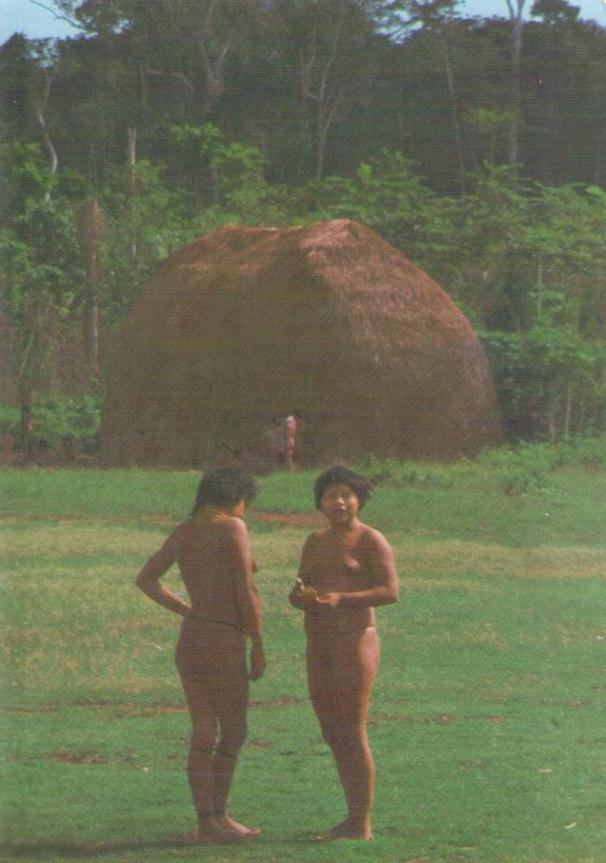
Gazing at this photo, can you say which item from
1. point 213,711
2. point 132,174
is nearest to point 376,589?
point 213,711

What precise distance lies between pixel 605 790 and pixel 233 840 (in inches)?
43.1

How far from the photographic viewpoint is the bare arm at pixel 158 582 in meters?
3.65

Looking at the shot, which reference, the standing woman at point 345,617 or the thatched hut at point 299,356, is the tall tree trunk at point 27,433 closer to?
the thatched hut at point 299,356

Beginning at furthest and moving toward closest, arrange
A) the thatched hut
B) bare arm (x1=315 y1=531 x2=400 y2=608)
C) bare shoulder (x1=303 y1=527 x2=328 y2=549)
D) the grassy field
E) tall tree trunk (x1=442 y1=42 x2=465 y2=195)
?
tall tree trunk (x1=442 y1=42 x2=465 y2=195)
the thatched hut
the grassy field
bare shoulder (x1=303 y1=527 x2=328 y2=549)
bare arm (x1=315 y1=531 x2=400 y2=608)

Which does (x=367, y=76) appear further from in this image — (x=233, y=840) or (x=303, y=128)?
(x=233, y=840)

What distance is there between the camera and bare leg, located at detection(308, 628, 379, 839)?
11.9ft

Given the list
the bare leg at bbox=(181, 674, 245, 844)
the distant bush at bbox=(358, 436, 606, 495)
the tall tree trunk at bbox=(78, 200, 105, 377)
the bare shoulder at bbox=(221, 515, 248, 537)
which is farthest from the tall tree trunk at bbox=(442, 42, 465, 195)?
the bare leg at bbox=(181, 674, 245, 844)

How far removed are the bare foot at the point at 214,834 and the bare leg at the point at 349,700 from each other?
0.33 m

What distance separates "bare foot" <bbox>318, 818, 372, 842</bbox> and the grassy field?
0.03 meters

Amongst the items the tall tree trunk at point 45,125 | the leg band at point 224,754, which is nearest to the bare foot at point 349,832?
the leg band at point 224,754

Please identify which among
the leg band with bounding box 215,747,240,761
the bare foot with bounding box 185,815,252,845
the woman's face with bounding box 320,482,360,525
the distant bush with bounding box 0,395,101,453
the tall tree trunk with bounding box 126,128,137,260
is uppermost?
the tall tree trunk with bounding box 126,128,137,260

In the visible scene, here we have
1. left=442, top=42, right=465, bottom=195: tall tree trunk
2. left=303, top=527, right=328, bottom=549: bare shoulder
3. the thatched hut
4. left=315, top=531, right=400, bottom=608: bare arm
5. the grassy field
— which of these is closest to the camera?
left=315, top=531, right=400, bottom=608: bare arm

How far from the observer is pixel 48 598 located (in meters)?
3.96

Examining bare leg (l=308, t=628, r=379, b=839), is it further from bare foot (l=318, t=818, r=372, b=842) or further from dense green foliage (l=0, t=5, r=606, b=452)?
dense green foliage (l=0, t=5, r=606, b=452)
